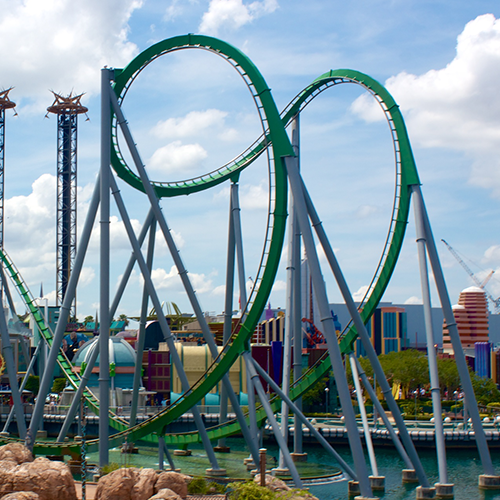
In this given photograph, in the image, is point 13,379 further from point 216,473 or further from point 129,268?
point 216,473

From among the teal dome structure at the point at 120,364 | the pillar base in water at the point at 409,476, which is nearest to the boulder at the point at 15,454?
the pillar base in water at the point at 409,476

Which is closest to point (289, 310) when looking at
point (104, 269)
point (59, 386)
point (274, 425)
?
point (274, 425)

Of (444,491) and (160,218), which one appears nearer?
(444,491)

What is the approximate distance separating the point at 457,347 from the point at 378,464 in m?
12.4

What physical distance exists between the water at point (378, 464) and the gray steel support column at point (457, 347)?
154cm

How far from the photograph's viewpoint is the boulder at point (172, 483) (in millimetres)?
21062

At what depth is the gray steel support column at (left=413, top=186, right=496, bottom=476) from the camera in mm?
26203

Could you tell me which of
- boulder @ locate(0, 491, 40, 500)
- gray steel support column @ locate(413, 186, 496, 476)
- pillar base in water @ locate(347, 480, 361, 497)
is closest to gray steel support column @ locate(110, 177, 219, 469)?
pillar base in water @ locate(347, 480, 361, 497)

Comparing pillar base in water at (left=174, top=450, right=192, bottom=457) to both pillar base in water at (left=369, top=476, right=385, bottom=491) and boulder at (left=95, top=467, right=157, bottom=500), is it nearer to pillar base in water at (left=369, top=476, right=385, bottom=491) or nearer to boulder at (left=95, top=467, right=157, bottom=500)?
pillar base in water at (left=369, top=476, right=385, bottom=491)

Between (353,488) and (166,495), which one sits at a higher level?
(166,495)

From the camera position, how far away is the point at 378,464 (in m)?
36.9

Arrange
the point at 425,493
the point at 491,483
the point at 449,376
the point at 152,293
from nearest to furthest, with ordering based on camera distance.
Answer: the point at 425,493, the point at 491,483, the point at 152,293, the point at 449,376

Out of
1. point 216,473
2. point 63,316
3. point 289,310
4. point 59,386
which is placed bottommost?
point 216,473

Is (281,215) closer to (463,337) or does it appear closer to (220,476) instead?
(220,476)
